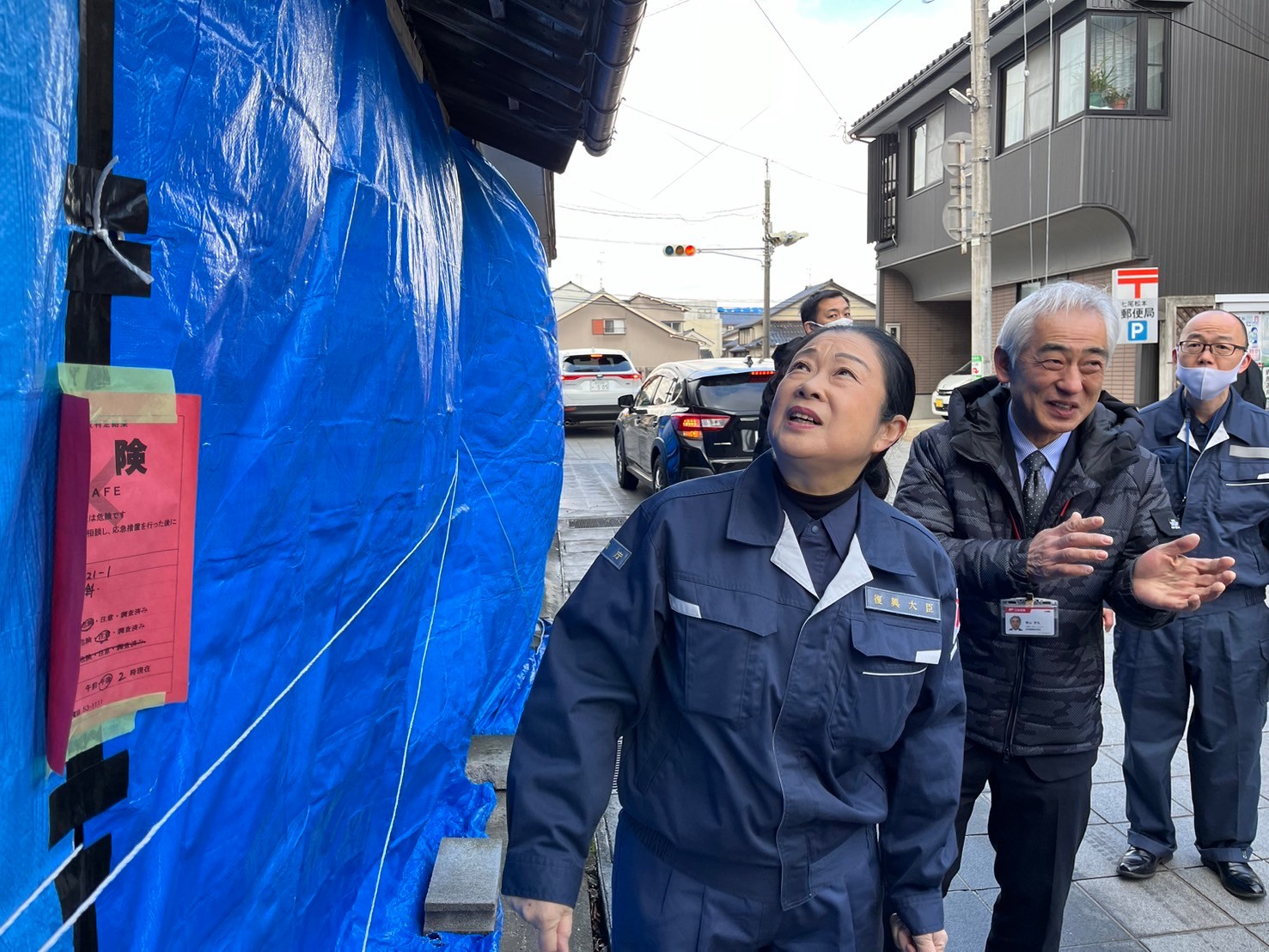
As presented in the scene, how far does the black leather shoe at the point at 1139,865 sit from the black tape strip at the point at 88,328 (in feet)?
12.2

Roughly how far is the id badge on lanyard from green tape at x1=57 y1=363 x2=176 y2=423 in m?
2.03

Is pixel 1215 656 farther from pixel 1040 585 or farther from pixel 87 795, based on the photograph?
pixel 87 795

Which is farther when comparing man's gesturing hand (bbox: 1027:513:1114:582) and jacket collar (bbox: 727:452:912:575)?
man's gesturing hand (bbox: 1027:513:1114:582)

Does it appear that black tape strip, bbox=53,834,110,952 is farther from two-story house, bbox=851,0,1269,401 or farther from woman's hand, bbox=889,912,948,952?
two-story house, bbox=851,0,1269,401

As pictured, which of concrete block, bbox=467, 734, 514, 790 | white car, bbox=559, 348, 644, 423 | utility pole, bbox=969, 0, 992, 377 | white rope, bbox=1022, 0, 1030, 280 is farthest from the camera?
white car, bbox=559, 348, 644, 423

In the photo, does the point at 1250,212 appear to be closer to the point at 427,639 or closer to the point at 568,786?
the point at 427,639

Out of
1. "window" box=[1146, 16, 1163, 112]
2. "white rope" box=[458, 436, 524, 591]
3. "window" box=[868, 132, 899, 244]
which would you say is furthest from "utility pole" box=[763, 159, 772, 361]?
"white rope" box=[458, 436, 524, 591]

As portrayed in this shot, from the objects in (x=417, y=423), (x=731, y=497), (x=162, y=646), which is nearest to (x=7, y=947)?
(x=162, y=646)

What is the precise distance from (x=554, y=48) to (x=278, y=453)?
239 cm

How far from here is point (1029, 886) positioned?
257cm

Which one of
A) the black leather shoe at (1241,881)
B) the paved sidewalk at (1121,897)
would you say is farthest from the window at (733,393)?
the black leather shoe at (1241,881)

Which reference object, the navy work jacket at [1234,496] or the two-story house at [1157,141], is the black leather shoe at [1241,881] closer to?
the navy work jacket at [1234,496]

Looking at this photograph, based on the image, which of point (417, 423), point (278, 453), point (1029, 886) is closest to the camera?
point (278, 453)

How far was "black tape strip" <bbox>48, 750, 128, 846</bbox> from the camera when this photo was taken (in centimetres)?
107
